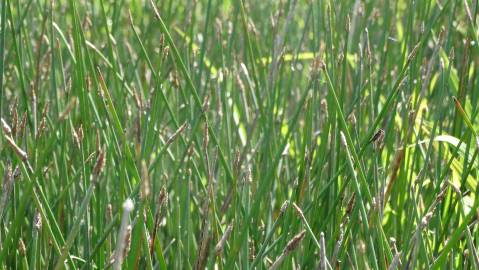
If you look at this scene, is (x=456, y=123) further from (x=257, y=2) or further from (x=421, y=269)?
(x=257, y=2)

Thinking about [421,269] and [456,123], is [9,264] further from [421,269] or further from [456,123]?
[456,123]

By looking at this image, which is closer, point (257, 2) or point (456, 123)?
point (456, 123)

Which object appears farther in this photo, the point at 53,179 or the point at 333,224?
the point at 53,179

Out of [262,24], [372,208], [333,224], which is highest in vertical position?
[372,208]

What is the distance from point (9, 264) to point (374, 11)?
1.17 meters

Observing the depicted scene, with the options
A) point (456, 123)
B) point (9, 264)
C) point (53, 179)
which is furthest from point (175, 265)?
point (456, 123)

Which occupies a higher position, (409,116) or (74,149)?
(409,116)

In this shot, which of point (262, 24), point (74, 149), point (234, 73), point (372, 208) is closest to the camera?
point (372, 208)

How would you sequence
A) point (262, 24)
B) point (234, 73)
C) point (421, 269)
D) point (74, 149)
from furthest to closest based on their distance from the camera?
point (262, 24)
point (234, 73)
point (74, 149)
point (421, 269)

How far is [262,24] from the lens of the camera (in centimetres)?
285

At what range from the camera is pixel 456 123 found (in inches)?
54.7

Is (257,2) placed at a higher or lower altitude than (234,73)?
lower

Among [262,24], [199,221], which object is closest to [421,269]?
[199,221]

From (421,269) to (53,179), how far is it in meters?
0.61
